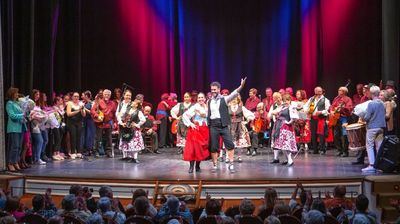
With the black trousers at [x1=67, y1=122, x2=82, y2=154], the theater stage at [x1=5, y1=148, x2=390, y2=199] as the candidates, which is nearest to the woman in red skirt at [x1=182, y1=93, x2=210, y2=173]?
the theater stage at [x1=5, y1=148, x2=390, y2=199]

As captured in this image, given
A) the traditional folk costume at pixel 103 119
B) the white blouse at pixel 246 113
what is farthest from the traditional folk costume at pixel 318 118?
the traditional folk costume at pixel 103 119

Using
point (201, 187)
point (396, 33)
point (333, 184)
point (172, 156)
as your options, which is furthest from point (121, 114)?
point (396, 33)

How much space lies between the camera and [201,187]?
31.1 feet

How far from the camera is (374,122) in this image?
10.4 meters

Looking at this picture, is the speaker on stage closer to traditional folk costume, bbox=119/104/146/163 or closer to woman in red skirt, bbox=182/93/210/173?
woman in red skirt, bbox=182/93/210/173

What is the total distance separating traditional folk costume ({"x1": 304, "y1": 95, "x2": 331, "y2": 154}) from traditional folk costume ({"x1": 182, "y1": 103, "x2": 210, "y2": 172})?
3816 mm

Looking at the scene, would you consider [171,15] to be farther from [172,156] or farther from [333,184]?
[333,184]

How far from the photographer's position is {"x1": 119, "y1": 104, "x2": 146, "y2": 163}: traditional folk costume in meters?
12.6

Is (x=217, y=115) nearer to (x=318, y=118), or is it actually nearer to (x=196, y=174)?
(x=196, y=174)

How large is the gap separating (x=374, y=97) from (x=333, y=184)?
194 cm

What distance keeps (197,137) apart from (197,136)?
2 centimetres

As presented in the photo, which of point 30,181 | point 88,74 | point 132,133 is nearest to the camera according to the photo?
point 30,181

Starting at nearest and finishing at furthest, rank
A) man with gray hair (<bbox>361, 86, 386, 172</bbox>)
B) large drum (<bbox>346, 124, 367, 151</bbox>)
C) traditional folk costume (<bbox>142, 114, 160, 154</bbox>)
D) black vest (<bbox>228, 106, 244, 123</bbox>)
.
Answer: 1. man with gray hair (<bbox>361, 86, 386, 172</bbox>)
2. large drum (<bbox>346, 124, 367, 151</bbox>)
3. black vest (<bbox>228, 106, 244, 123</bbox>)
4. traditional folk costume (<bbox>142, 114, 160, 154</bbox>)

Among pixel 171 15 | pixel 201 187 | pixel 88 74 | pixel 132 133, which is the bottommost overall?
pixel 201 187
